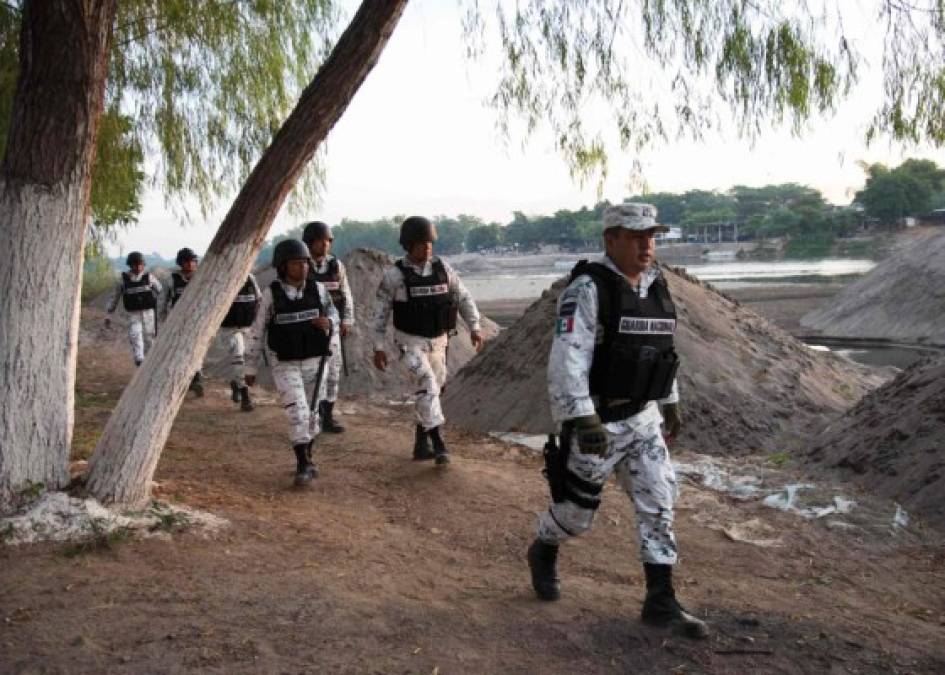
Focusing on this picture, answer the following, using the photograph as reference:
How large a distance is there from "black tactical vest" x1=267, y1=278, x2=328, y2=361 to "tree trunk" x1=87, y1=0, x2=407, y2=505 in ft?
4.50

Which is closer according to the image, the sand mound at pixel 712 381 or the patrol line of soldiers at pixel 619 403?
the patrol line of soldiers at pixel 619 403

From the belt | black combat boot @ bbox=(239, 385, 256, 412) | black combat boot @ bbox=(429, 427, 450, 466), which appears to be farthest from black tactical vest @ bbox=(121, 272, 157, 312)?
the belt

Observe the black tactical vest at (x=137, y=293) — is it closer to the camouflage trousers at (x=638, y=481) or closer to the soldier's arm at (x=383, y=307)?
A: the soldier's arm at (x=383, y=307)

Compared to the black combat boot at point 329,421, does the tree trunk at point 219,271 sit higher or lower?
higher

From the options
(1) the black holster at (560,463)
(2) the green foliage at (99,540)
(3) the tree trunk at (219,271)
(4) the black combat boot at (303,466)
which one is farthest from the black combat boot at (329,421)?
(1) the black holster at (560,463)

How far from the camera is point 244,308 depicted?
11.4 meters

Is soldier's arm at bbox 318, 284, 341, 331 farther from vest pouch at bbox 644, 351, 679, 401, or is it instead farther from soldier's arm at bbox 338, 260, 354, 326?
vest pouch at bbox 644, 351, 679, 401

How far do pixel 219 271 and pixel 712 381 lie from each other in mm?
6472

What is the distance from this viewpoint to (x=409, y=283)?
7.40m

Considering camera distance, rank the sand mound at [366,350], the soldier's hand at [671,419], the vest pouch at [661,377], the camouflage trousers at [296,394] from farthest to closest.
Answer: the sand mound at [366,350]
the camouflage trousers at [296,394]
the soldier's hand at [671,419]
the vest pouch at [661,377]

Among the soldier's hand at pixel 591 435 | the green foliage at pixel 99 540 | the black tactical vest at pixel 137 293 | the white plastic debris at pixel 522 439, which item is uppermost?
the black tactical vest at pixel 137 293

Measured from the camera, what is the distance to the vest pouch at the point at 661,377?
4.09 m

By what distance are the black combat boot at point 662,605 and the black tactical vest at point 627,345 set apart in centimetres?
78

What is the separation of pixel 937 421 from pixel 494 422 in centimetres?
479
